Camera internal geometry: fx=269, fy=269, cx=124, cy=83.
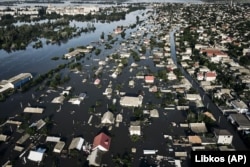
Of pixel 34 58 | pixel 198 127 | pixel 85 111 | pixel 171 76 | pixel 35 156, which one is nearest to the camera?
pixel 35 156

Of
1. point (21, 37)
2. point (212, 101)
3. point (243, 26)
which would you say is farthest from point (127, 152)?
point (243, 26)

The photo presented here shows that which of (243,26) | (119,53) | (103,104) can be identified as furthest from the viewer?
(243,26)

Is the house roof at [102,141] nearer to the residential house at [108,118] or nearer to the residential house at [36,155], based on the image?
the residential house at [108,118]

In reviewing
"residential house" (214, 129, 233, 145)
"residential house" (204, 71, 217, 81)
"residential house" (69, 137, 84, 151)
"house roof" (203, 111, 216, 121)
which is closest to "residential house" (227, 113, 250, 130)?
"house roof" (203, 111, 216, 121)

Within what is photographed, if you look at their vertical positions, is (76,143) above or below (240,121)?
below

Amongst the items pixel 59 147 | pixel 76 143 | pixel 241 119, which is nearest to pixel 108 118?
pixel 76 143

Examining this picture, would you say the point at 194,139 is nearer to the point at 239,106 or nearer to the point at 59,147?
the point at 239,106

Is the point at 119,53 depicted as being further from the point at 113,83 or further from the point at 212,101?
the point at 212,101

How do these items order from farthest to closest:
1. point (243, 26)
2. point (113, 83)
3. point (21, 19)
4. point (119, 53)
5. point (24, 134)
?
point (21, 19) < point (243, 26) < point (119, 53) < point (113, 83) < point (24, 134)
